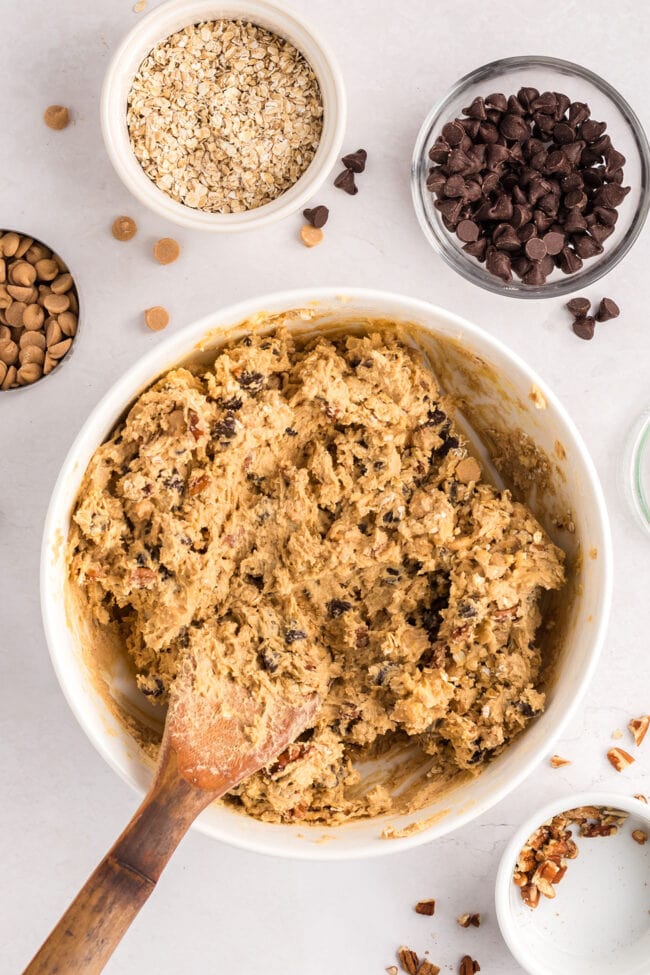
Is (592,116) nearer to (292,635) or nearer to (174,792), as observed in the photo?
(292,635)

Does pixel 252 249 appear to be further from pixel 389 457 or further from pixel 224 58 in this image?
pixel 389 457

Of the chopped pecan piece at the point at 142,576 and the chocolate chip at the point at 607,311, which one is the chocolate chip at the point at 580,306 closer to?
the chocolate chip at the point at 607,311

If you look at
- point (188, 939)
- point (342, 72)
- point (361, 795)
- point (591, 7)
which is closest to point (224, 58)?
point (342, 72)

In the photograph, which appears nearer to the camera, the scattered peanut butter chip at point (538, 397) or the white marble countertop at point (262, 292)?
the scattered peanut butter chip at point (538, 397)

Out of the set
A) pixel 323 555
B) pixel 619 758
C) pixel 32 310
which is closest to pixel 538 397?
pixel 323 555

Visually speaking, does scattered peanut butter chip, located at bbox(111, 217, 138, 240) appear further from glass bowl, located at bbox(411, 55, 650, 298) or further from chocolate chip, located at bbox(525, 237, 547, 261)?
chocolate chip, located at bbox(525, 237, 547, 261)

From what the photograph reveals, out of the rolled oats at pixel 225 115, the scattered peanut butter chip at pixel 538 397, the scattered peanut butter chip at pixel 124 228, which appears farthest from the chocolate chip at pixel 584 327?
the scattered peanut butter chip at pixel 124 228
